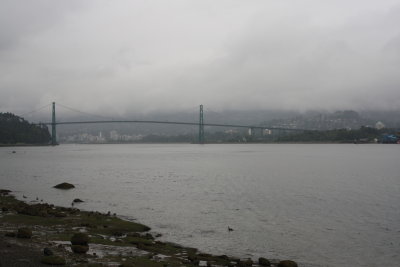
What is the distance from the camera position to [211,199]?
25.4 metres

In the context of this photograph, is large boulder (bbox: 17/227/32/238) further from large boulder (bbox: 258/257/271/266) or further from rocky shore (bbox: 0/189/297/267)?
large boulder (bbox: 258/257/271/266)

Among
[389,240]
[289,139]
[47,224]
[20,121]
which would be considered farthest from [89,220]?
[289,139]

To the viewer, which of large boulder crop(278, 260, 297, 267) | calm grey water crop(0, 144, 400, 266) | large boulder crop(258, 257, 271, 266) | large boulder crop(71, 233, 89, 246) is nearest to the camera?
large boulder crop(278, 260, 297, 267)

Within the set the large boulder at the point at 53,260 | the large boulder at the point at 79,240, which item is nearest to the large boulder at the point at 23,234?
the large boulder at the point at 79,240

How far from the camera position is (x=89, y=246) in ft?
41.2

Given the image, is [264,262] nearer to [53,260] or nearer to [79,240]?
[79,240]

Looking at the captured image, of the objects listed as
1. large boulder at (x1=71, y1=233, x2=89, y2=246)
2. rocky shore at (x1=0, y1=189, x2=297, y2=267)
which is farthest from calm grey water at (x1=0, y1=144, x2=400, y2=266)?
large boulder at (x1=71, y1=233, x2=89, y2=246)

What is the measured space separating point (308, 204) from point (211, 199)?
5.89 meters

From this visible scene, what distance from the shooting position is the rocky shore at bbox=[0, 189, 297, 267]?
10495 mm

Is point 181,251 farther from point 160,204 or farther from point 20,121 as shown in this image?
point 20,121

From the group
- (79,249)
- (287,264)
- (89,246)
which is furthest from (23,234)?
(287,264)

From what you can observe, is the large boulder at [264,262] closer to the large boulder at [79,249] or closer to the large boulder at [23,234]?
the large boulder at [79,249]

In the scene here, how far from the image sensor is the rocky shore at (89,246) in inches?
413

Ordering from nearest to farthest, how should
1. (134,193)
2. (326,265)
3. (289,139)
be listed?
(326,265) < (134,193) < (289,139)
